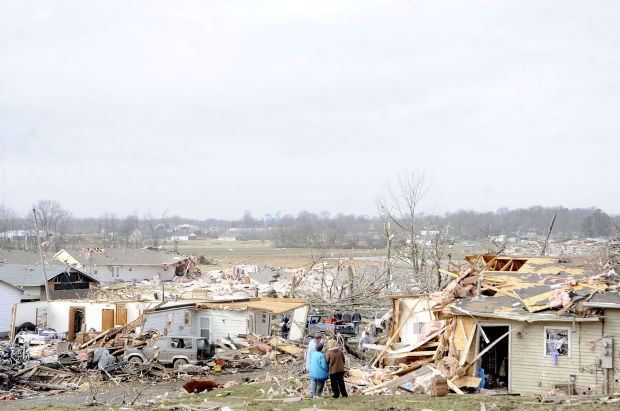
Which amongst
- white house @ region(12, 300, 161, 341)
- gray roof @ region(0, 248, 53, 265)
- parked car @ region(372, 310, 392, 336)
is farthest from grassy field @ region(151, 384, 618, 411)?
gray roof @ region(0, 248, 53, 265)

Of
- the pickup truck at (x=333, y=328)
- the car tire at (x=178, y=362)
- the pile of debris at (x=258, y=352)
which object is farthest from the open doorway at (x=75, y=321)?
the pickup truck at (x=333, y=328)

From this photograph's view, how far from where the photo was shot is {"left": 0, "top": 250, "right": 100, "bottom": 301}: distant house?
42.1m

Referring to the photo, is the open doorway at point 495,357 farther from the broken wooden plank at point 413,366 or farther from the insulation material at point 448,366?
the broken wooden plank at point 413,366

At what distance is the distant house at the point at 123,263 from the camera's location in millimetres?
67562

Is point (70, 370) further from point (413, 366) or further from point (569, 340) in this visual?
point (569, 340)

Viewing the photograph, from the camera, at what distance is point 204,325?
99.8 feet

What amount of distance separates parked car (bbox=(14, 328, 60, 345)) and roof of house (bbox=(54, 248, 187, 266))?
3335cm

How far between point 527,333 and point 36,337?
956 inches

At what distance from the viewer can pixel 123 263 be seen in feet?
227

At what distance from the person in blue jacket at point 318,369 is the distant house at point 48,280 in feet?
90.9

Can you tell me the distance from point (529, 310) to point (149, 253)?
61.6 meters

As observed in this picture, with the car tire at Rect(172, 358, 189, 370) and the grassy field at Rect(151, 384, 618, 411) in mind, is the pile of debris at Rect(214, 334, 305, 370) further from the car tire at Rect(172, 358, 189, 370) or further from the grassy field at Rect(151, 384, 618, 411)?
the grassy field at Rect(151, 384, 618, 411)

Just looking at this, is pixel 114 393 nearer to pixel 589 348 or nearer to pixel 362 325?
pixel 589 348


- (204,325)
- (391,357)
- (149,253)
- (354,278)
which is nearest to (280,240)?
(149,253)
